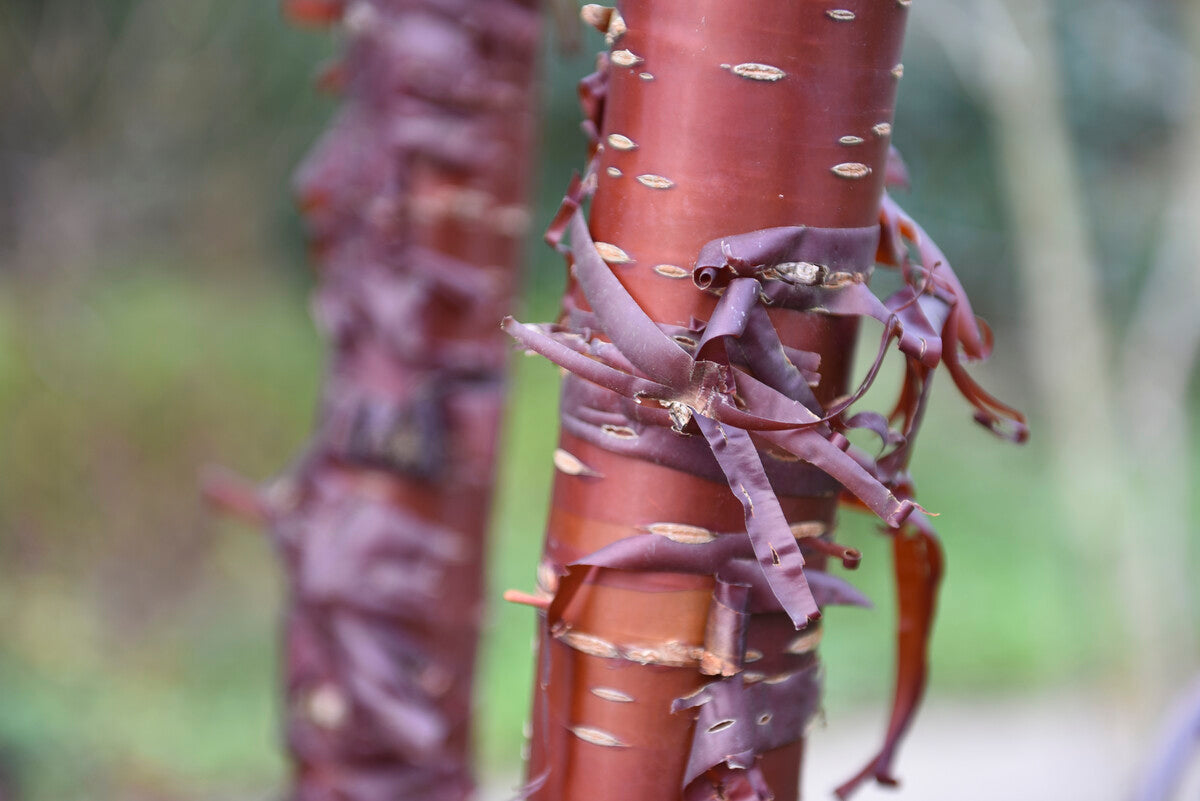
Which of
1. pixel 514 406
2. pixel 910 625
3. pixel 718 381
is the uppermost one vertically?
pixel 718 381

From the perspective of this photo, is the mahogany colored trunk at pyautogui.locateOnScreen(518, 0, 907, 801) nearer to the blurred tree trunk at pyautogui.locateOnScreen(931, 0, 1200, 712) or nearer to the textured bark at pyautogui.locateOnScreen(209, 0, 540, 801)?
the textured bark at pyautogui.locateOnScreen(209, 0, 540, 801)

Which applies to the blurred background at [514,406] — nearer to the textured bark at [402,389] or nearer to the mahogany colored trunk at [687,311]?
the textured bark at [402,389]

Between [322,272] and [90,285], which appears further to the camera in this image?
[90,285]

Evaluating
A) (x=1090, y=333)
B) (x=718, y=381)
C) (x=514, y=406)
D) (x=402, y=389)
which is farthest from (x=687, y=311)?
(x=1090, y=333)

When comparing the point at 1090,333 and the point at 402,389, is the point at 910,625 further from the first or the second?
the point at 1090,333

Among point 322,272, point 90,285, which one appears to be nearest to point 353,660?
point 322,272

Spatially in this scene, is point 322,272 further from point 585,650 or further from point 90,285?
point 90,285
